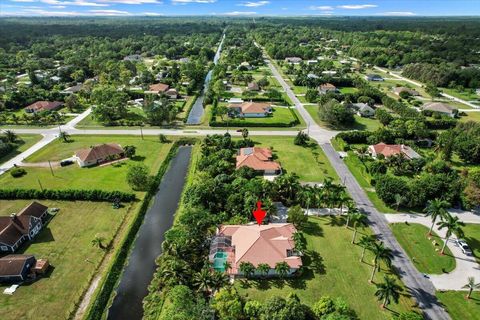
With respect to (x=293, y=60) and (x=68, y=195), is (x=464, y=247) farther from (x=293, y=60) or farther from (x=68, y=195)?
(x=293, y=60)

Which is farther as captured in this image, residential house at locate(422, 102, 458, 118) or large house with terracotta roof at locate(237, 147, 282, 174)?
residential house at locate(422, 102, 458, 118)

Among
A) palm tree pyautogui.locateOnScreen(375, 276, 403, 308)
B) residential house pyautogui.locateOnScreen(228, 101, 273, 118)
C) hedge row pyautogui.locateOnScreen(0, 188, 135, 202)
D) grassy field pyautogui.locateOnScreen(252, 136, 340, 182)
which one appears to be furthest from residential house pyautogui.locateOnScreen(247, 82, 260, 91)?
palm tree pyautogui.locateOnScreen(375, 276, 403, 308)

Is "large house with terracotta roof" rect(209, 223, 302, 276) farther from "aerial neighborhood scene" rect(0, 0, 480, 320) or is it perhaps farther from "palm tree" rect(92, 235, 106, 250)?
"palm tree" rect(92, 235, 106, 250)

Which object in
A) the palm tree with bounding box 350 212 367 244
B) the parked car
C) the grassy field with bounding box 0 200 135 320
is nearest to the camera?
the grassy field with bounding box 0 200 135 320

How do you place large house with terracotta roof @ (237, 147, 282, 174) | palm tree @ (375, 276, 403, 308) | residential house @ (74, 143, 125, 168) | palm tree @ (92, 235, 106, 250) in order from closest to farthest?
palm tree @ (375, 276, 403, 308), palm tree @ (92, 235, 106, 250), large house with terracotta roof @ (237, 147, 282, 174), residential house @ (74, 143, 125, 168)

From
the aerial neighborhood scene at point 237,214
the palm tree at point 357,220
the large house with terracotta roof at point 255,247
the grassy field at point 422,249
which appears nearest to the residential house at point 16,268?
the aerial neighborhood scene at point 237,214

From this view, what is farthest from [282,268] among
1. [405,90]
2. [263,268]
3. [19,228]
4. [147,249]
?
[405,90]
